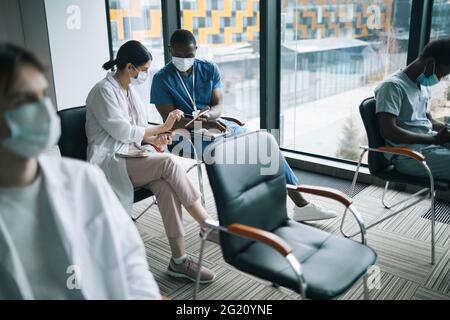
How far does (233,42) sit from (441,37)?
6.28 ft

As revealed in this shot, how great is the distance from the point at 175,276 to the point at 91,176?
128 cm

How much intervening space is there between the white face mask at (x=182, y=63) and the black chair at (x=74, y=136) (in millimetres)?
867

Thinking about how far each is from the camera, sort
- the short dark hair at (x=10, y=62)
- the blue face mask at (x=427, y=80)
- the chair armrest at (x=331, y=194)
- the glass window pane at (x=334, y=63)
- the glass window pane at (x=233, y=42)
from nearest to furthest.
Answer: the short dark hair at (x=10, y=62)
the chair armrest at (x=331, y=194)
the blue face mask at (x=427, y=80)
the glass window pane at (x=334, y=63)
the glass window pane at (x=233, y=42)

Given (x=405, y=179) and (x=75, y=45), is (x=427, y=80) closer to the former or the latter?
(x=405, y=179)

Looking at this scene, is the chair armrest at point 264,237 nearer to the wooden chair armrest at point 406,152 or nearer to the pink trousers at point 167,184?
the pink trousers at point 167,184

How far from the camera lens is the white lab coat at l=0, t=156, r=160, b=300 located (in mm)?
1032

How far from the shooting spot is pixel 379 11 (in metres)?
3.17

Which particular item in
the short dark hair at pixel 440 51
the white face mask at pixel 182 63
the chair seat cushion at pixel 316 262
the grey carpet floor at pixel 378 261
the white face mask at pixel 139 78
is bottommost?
the grey carpet floor at pixel 378 261

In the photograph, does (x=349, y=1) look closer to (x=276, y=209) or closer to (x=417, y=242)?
(x=417, y=242)

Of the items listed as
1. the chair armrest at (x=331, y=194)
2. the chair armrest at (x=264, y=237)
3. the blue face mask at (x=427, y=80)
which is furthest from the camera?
the blue face mask at (x=427, y=80)

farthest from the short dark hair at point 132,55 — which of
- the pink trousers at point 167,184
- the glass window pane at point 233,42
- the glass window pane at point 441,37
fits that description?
the glass window pane at point 441,37

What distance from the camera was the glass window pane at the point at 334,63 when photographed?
3.21m

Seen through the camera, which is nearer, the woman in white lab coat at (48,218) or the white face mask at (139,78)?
the woman in white lab coat at (48,218)
